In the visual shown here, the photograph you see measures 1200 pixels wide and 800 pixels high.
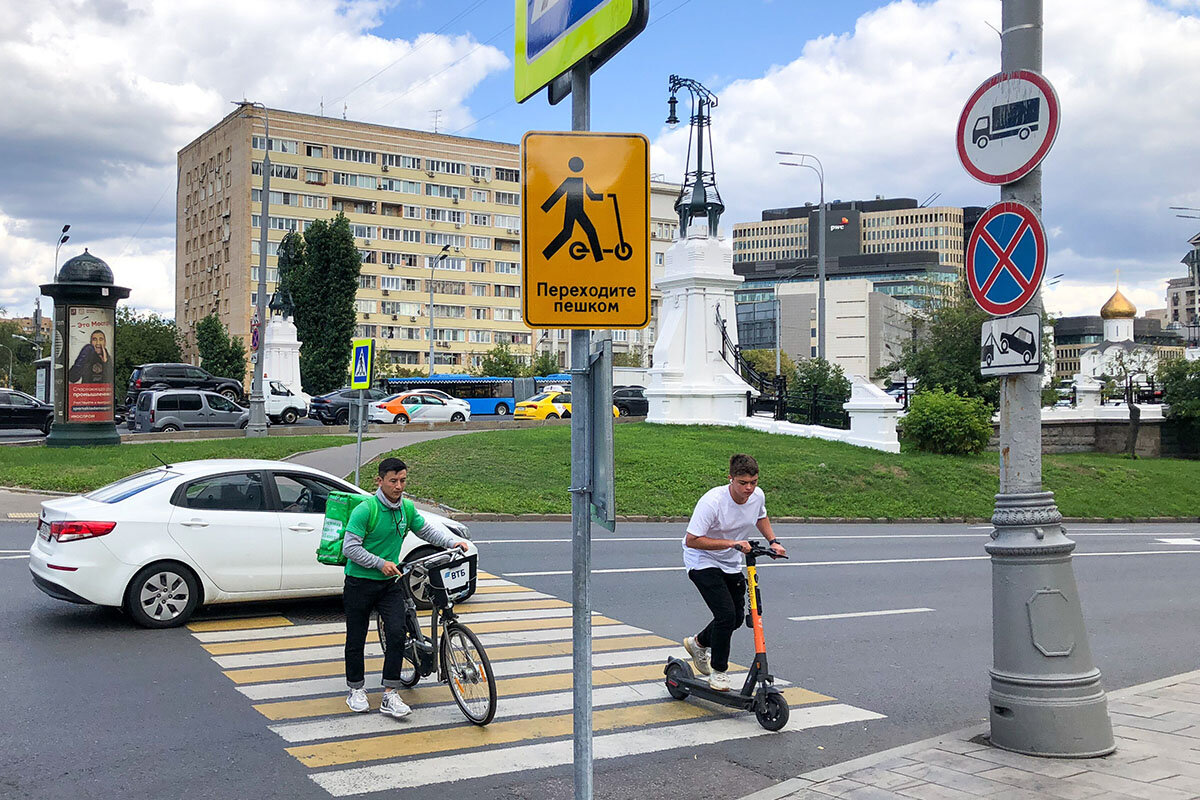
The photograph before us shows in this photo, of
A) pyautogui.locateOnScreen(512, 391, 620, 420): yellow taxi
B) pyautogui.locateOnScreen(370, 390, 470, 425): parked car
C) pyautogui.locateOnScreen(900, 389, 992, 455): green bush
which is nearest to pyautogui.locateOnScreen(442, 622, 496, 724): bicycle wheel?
pyautogui.locateOnScreen(900, 389, 992, 455): green bush

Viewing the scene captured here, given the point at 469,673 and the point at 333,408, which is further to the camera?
the point at 333,408

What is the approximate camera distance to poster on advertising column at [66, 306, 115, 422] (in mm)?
26766

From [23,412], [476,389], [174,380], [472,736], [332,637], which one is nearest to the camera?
[472,736]

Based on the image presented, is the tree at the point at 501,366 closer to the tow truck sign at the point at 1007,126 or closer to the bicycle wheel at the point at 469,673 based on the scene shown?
the bicycle wheel at the point at 469,673

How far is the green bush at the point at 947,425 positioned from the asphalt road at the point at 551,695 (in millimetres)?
14711

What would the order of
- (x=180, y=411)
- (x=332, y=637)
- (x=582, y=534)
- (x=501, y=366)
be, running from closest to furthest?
(x=582, y=534) < (x=332, y=637) < (x=180, y=411) < (x=501, y=366)

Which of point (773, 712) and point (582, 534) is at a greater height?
point (582, 534)

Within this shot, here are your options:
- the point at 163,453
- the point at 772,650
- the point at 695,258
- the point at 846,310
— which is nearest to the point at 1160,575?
the point at 772,650

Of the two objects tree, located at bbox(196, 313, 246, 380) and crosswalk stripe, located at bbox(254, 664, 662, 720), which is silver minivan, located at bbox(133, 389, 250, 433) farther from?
tree, located at bbox(196, 313, 246, 380)

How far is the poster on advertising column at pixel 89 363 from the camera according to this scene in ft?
87.8

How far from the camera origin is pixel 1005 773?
5.79 meters


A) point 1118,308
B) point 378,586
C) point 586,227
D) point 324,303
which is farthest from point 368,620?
point 1118,308

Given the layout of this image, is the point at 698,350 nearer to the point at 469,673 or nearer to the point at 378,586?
the point at 378,586

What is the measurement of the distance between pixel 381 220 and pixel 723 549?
340ft
